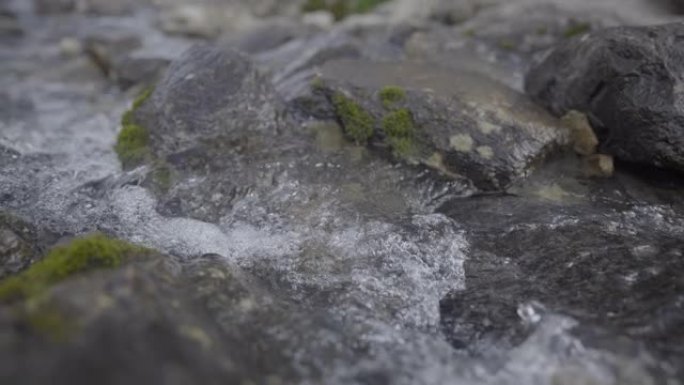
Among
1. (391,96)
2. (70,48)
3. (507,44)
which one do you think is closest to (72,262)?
(391,96)

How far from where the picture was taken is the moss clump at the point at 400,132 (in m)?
7.27

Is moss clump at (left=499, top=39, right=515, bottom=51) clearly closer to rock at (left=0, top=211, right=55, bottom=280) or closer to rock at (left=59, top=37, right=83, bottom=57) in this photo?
rock at (left=0, top=211, right=55, bottom=280)

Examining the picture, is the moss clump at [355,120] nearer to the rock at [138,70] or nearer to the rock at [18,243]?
the rock at [18,243]

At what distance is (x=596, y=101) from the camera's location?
7547 millimetres

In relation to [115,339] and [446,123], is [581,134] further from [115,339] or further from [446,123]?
[115,339]

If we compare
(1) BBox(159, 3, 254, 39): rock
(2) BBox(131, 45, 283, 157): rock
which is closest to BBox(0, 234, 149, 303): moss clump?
(2) BBox(131, 45, 283, 157): rock

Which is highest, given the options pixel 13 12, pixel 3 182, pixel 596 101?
pixel 596 101

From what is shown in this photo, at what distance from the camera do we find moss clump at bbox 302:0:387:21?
18.8 metres

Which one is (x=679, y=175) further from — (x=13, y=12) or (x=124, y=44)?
(x=13, y=12)

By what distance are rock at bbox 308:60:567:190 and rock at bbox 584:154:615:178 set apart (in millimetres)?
477

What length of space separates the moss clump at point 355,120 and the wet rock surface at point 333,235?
0.03 metres

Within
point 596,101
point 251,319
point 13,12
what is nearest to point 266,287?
point 251,319

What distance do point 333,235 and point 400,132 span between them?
1922 mm

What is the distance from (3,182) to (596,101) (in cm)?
791
